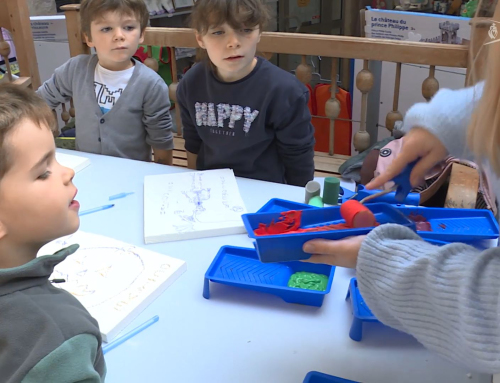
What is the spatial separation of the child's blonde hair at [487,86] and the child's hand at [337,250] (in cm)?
17

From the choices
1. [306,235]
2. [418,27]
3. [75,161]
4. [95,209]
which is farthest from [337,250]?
[418,27]

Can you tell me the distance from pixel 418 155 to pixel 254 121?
61cm

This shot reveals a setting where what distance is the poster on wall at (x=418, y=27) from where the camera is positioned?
7.54 ft

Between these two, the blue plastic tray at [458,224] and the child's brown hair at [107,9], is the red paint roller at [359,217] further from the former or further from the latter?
the child's brown hair at [107,9]

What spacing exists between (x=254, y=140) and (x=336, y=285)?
0.60m

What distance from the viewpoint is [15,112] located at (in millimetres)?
554

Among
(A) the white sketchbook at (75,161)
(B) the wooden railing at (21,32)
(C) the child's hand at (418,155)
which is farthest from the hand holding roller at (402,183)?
(B) the wooden railing at (21,32)

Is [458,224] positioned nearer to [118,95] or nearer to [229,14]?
[229,14]

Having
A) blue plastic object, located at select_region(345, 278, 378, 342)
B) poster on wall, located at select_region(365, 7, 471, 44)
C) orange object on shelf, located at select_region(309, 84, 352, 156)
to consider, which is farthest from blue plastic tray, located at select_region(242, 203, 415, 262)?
orange object on shelf, located at select_region(309, 84, 352, 156)

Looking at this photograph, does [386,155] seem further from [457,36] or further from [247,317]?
[457,36]

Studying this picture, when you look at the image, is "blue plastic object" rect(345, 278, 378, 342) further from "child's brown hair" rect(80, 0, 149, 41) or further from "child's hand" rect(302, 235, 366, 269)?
"child's brown hair" rect(80, 0, 149, 41)

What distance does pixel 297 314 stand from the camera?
76cm

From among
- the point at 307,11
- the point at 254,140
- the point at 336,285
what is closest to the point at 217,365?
the point at 336,285

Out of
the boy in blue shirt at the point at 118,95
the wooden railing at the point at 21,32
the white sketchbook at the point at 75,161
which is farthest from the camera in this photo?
the wooden railing at the point at 21,32
